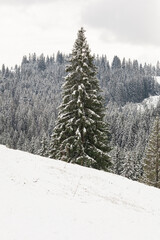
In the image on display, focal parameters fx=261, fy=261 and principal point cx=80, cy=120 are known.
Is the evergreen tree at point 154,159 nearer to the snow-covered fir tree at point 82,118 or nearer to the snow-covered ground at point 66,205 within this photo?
the snow-covered fir tree at point 82,118

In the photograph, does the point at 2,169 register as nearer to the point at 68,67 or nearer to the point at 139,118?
the point at 68,67

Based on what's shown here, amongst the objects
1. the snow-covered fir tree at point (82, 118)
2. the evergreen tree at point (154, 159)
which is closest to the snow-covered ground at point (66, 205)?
the snow-covered fir tree at point (82, 118)

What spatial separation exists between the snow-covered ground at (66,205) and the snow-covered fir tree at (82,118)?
5038 mm

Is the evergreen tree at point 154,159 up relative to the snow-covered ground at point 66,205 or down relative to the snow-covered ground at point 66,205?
down

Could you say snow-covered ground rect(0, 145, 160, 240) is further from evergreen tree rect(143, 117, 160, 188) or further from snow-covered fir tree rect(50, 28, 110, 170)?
evergreen tree rect(143, 117, 160, 188)

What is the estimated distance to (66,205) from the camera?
8789 millimetres

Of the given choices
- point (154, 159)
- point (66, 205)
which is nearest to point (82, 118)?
point (66, 205)

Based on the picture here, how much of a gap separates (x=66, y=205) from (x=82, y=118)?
11773 millimetres

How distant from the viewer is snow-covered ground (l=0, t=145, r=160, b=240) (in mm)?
6801

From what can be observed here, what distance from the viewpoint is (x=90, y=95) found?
2094 centimetres

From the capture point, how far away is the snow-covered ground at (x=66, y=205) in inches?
268

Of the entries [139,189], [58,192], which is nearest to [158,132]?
[139,189]

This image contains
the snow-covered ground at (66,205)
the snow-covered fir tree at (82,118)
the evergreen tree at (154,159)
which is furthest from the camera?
the evergreen tree at (154,159)

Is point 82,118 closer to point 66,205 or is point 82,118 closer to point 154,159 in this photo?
point 66,205
